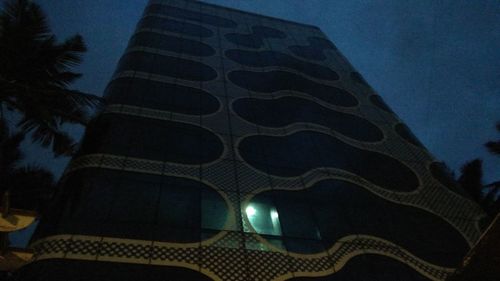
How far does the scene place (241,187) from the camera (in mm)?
11227

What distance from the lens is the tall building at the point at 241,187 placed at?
8.60 meters

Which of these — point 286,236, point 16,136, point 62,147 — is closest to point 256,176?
point 286,236

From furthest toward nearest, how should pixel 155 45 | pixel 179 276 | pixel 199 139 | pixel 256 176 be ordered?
pixel 155 45 < pixel 199 139 < pixel 256 176 < pixel 179 276

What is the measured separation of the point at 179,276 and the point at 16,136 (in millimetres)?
9385

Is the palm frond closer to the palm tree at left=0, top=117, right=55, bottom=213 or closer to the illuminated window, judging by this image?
the palm tree at left=0, top=117, right=55, bottom=213

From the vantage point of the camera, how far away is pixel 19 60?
35.0 feet

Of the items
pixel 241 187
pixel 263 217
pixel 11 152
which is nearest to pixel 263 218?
pixel 263 217

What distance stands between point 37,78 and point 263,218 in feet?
28.6

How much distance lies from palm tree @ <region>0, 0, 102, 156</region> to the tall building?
125 cm

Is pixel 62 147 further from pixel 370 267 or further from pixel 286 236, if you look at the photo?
pixel 370 267

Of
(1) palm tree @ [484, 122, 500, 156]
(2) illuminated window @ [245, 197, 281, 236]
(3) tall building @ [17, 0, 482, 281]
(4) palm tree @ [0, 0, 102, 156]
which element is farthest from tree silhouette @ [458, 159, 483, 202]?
(4) palm tree @ [0, 0, 102, 156]

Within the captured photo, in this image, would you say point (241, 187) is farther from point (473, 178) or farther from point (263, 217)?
point (473, 178)

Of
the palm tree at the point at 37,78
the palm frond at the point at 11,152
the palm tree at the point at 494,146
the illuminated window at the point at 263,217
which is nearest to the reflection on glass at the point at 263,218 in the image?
the illuminated window at the point at 263,217

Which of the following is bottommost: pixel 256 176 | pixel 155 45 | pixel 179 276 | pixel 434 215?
pixel 179 276
